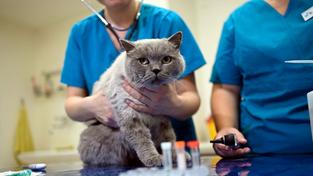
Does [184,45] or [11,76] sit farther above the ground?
[11,76]

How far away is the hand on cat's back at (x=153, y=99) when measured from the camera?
834 millimetres

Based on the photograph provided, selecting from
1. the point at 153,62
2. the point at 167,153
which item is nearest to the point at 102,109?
the point at 153,62

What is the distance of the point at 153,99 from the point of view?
32.9 inches

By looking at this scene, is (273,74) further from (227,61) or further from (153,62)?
(153,62)

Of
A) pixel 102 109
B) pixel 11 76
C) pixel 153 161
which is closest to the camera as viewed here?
pixel 153 161

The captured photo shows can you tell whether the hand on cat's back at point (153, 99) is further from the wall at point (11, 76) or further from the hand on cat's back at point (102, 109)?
the wall at point (11, 76)

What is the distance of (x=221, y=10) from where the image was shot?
210 cm

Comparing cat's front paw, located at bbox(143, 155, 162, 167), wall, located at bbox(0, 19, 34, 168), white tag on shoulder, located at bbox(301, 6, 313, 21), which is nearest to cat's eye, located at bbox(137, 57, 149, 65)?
cat's front paw, located at bbox(143, 155, 162, 167)

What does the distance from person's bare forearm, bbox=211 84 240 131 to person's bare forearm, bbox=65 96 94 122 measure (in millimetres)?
397

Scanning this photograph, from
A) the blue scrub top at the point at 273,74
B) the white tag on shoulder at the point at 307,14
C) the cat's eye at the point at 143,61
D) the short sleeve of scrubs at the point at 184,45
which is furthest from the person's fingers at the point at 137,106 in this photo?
the white tag on shoulder at the point at 307,14

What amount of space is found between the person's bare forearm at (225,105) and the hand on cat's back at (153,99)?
241 millimetres

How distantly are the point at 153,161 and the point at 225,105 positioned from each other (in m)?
0.39

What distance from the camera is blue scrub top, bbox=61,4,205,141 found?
103 centimetres

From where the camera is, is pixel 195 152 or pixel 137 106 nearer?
pixel 195 152
